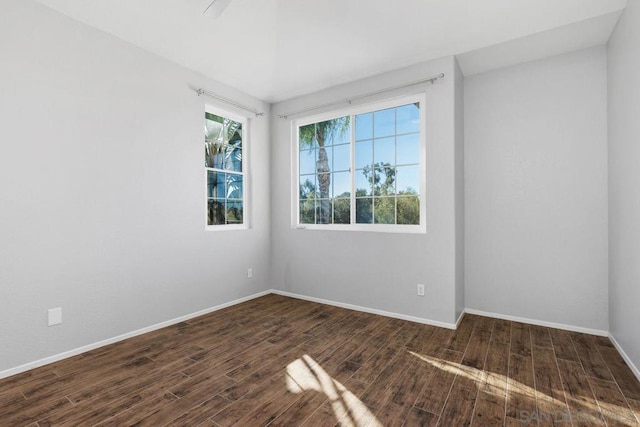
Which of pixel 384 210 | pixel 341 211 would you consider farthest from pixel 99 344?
pixel 384 210

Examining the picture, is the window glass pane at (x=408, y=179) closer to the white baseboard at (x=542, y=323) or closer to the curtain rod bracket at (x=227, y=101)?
the white baseboard at (x=542, y=323)

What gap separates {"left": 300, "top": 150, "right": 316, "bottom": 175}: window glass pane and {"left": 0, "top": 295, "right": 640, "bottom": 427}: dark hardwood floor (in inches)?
84.3

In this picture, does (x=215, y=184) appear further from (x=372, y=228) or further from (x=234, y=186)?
(x=372, y=228)

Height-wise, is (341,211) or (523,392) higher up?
(341,211)

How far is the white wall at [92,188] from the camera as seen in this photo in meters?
2.33

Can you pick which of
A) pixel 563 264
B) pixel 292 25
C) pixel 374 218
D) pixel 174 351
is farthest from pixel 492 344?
pixel 292 25

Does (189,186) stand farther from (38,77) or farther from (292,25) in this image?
(292,25)

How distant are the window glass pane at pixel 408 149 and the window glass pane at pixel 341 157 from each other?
0.66 meters

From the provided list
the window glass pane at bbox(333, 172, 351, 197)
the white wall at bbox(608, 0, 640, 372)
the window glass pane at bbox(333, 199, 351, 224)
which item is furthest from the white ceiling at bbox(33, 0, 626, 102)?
the window glass pane at bbox(333, 199, 351, 224)

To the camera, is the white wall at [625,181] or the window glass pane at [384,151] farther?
the window glass pane at [384,151]

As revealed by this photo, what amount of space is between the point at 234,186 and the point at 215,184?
1.03ft

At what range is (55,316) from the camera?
2.52 m

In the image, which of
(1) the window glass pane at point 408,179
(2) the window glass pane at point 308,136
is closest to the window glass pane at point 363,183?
(1) the window glass pane at point 408,179

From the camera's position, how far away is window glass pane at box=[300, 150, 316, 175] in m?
4.40
